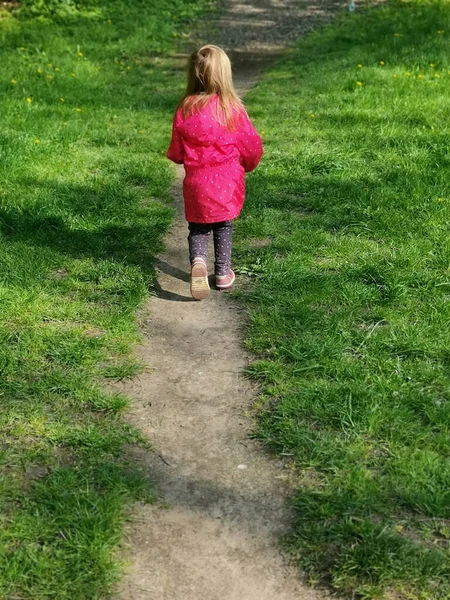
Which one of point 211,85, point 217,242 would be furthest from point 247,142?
point 217,242

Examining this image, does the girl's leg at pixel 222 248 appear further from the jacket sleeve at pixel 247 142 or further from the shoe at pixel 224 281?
the jacket sleeve at pixel 247 142

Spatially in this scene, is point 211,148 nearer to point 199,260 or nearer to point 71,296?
point 199,260

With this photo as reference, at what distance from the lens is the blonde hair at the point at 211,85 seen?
172 inches

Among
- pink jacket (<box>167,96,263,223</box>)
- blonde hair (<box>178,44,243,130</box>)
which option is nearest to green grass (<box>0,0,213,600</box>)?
pink jacket (<box>167,96,263,223</box>)

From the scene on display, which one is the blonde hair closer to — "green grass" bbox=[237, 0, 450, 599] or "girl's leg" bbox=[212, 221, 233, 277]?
"girl's leg" bbox=[212, 221, 233, 277]

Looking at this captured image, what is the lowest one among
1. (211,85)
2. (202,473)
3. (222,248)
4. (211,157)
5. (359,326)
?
(202,473)

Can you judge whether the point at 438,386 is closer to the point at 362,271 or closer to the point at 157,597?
the point at 362,271

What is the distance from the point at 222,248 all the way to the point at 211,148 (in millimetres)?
634

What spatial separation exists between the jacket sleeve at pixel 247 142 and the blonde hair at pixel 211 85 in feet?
0.22

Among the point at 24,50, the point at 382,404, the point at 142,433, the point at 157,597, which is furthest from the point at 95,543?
the point at 24,50

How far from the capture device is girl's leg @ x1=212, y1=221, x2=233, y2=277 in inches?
185

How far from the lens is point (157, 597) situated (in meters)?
2.58

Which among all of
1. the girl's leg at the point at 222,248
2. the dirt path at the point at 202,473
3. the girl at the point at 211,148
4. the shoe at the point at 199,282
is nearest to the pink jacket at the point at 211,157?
the girl at the point at 211,148

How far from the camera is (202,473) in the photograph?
3.17 metres
